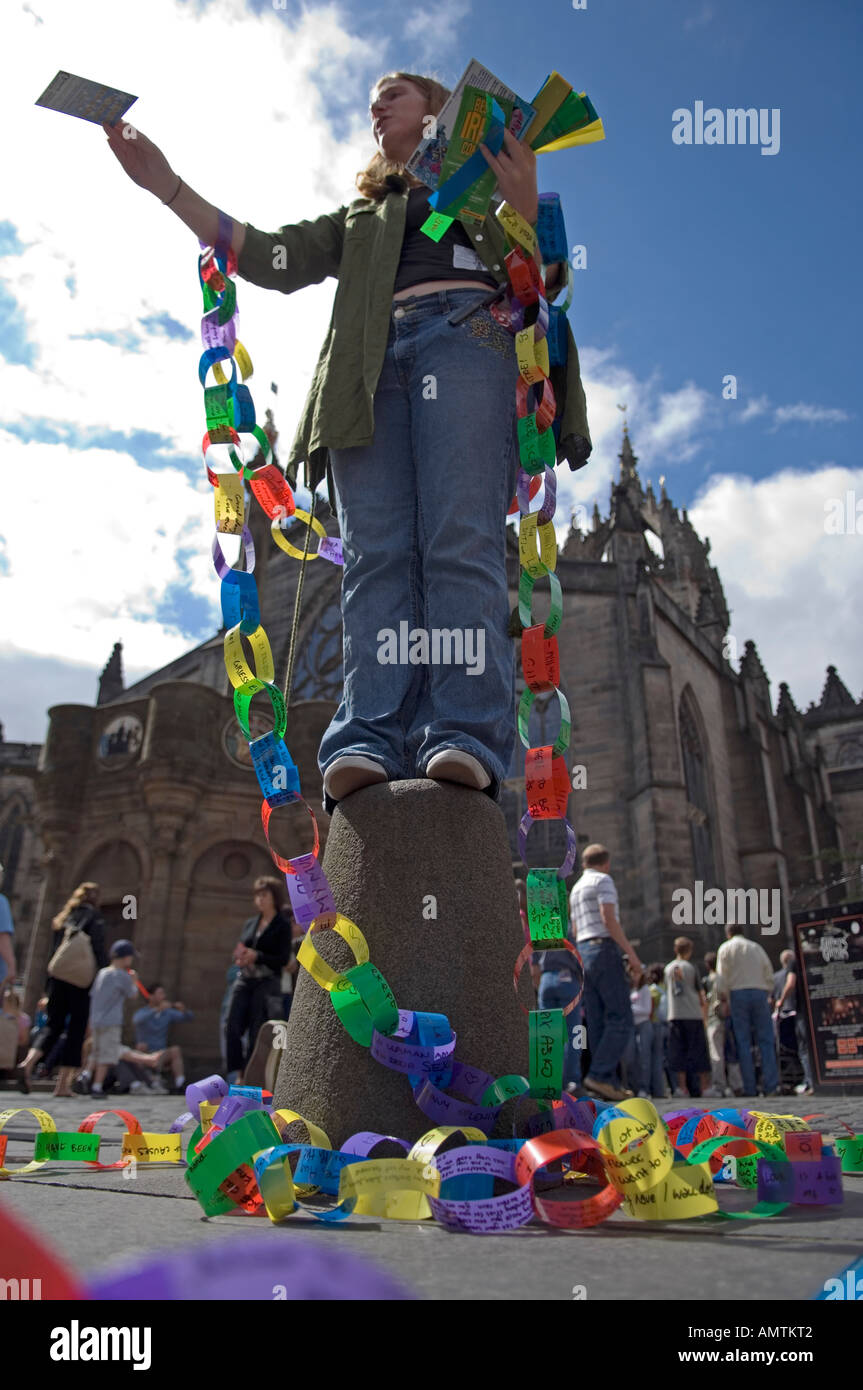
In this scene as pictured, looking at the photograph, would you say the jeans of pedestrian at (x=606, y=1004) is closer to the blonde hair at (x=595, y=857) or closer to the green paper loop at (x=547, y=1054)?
the blonde hair at (x=595, y=857)

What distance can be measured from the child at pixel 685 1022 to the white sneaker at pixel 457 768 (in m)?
7.28

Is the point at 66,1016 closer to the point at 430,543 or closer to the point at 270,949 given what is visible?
the point at 270,949

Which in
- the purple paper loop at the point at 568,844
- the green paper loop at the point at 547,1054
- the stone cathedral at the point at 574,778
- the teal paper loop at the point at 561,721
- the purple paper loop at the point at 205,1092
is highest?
the stone cathedral at the point at 574,778

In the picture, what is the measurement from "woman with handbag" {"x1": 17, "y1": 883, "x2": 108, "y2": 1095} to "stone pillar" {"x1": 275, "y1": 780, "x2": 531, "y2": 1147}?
597cm

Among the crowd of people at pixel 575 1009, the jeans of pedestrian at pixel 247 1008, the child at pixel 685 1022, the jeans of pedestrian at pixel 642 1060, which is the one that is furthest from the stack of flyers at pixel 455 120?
the jeans of pedestrian at pixel 642 1060

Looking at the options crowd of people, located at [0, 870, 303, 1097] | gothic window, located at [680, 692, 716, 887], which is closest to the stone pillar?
crowd of people, located at [0, 870, 303, 1097]

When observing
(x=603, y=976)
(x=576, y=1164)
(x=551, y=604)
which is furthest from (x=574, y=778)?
(x=603, y=976)

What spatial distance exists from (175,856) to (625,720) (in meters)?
11.9

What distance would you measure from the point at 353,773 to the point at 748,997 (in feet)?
23.2

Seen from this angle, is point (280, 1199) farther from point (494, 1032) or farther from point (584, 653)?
point (584, 653)

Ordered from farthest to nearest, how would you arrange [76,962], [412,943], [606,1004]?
1. [76,962]
2. [606,1004]
3. [412,943]

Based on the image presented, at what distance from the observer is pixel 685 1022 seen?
9.12m

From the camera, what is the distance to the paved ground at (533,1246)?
A: 36.6 inches

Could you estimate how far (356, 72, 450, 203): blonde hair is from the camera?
2801 millimetres
